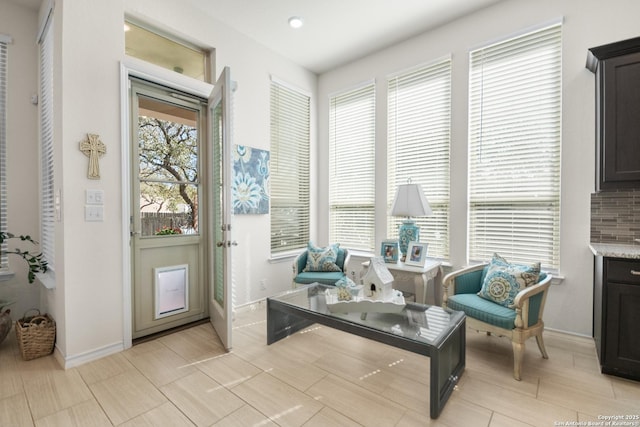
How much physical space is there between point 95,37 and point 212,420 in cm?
294

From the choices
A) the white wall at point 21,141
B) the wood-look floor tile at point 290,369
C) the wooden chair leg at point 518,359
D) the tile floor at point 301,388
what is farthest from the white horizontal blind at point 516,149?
the white wall at point 21,141

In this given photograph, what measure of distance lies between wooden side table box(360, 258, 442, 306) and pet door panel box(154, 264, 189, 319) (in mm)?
2145

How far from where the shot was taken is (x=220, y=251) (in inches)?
113

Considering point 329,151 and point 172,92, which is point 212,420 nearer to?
point 172,92

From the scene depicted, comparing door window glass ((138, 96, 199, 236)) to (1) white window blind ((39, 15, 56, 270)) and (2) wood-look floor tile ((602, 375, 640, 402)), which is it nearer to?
(1) white window blind ((39, 15, 56, 270))

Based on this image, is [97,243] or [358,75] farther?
[358,75]

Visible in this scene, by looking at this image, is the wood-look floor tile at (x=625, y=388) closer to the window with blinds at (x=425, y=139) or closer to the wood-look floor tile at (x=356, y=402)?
the wood-look floor tile at (x=356, y=402)

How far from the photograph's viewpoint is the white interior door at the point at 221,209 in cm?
257

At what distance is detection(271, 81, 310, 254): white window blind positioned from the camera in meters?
4.03

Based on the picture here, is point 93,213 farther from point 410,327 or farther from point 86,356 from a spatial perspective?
point 410,327

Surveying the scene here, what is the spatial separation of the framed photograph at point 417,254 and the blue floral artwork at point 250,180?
1.80 metres

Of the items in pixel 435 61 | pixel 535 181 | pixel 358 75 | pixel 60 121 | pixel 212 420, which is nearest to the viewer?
pixel 212 420

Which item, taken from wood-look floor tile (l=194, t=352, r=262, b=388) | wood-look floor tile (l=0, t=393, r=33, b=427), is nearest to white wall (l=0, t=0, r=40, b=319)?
wood-look floor tile (l=0, t=393, r=33, b=427)

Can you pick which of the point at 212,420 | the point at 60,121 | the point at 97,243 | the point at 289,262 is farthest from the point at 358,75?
the point at 212,420
